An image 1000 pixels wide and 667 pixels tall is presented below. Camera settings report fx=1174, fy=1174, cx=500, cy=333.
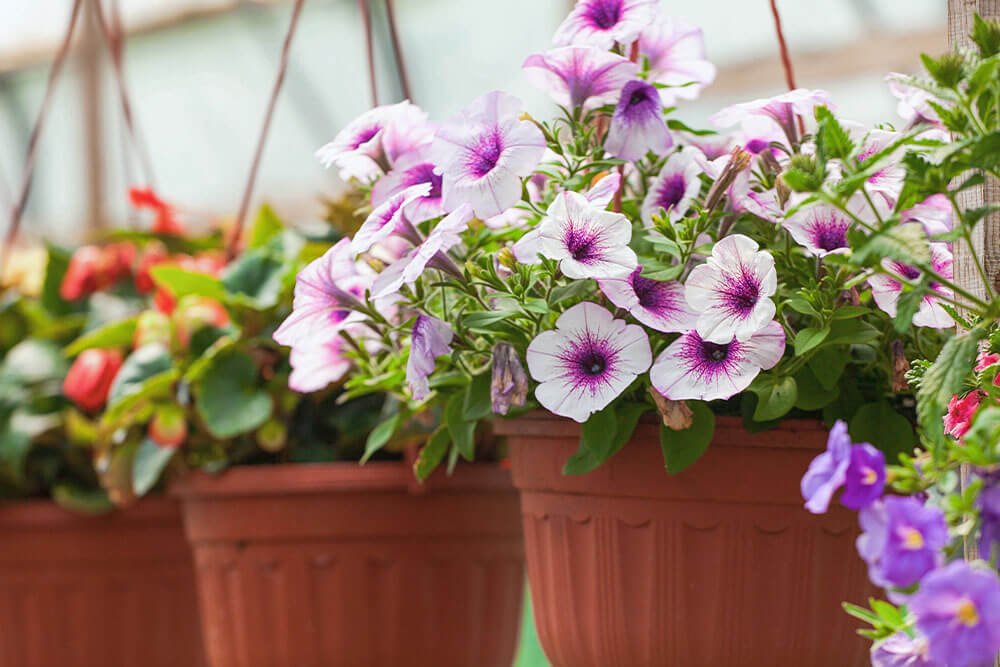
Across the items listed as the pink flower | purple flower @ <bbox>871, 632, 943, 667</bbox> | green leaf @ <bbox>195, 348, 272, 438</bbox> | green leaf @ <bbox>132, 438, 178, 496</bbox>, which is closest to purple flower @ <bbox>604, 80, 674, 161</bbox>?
the pink flower

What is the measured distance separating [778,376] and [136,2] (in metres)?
3.43

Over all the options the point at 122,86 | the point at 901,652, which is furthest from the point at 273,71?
the point at 901,652

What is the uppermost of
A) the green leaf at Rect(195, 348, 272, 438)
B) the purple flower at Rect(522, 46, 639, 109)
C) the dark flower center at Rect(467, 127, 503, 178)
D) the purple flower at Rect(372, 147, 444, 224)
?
the purple flower at Rect(522, 46, 639, 109)

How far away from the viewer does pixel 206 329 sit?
1.11 m

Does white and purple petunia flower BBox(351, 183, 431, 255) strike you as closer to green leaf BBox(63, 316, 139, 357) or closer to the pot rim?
the pot rim

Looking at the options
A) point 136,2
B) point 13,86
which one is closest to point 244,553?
point 136,2

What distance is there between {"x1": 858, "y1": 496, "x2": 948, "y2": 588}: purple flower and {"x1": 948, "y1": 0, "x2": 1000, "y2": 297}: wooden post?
21 centimetres

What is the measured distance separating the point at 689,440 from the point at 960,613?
0.97 ft

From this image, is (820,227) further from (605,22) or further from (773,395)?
(605,22)

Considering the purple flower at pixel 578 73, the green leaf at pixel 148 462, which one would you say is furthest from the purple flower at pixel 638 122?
the green leaf at pixel 148 462

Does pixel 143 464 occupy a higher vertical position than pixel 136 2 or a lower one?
lower

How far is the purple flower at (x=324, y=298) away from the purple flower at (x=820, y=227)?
278 mm

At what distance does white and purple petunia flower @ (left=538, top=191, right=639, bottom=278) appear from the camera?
609mm

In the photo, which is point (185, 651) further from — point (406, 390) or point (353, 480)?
point (406, 390)
